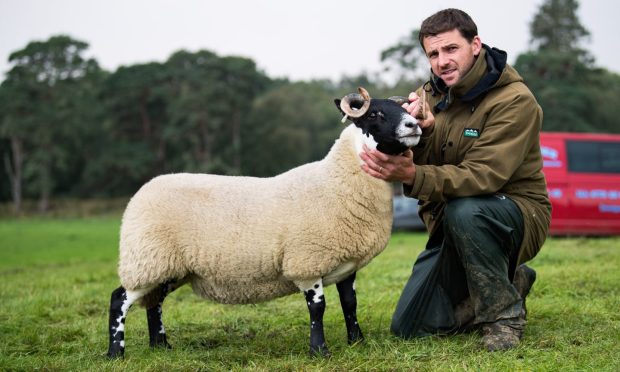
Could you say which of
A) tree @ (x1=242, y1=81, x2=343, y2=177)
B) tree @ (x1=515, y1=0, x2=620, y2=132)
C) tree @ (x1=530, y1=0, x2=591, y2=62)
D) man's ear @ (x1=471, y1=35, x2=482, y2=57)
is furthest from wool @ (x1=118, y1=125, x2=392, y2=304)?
tree @ (x1=530, y1=0, x2=591, y2=62)

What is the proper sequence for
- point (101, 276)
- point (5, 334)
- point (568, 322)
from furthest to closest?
point (101, 276) < point (5, 334) < point (568, 322)

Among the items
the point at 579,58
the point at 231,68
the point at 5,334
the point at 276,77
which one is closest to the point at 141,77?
the point at 231,68

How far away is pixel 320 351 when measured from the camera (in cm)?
445

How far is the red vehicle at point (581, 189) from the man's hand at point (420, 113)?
10934 mm

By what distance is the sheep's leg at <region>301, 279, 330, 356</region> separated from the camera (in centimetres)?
451

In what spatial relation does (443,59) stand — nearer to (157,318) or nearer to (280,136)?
(157,318)

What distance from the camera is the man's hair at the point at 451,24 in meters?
4.60

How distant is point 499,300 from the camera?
4.50m

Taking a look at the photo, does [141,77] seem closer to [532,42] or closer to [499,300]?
[532,42]

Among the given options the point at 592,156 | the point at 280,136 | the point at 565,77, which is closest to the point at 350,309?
the point at 592,156

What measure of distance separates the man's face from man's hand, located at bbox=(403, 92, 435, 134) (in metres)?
0.28

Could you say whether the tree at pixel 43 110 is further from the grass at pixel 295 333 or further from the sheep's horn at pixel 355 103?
the sheep's horn at pixel 355 103

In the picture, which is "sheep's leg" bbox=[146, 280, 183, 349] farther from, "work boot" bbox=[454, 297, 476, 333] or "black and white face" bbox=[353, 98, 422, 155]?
"work boot" bbox=[454, 297, 476, 333]

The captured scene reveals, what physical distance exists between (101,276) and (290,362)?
253 inches
